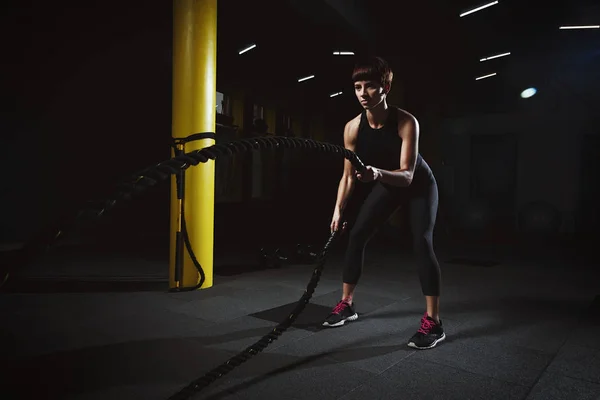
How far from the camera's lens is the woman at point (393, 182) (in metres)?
2.39

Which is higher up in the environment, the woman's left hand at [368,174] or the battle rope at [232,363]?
the woman's left hand at [368,174]

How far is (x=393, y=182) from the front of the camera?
7.42ft

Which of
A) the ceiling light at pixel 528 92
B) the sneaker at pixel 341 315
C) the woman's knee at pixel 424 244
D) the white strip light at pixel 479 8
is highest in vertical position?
the white strip light at pixel 479 8

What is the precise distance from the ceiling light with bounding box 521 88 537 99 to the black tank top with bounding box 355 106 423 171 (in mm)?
9209

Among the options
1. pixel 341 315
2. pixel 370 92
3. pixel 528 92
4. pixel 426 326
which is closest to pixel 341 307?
pixel 341 315

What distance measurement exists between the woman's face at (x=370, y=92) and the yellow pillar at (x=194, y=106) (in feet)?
5.39

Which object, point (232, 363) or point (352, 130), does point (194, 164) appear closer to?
point (232, 363)

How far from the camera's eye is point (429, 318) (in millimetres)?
2529

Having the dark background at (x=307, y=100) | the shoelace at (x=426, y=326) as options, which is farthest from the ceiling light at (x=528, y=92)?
the shoelace at (x=426, y=326)

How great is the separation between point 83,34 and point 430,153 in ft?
21.5

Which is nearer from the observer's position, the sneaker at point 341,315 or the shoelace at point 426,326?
Answer: the shoelace at point 426,326

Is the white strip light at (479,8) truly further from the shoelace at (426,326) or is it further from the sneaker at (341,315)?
the shoelace at (426,326)

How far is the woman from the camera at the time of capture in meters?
2.39

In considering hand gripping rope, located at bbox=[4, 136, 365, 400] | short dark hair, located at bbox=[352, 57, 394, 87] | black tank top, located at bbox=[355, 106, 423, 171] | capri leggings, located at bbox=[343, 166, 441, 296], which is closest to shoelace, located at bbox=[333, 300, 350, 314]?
capri leggings, located at bbox=[343, 166, 441, 296]
